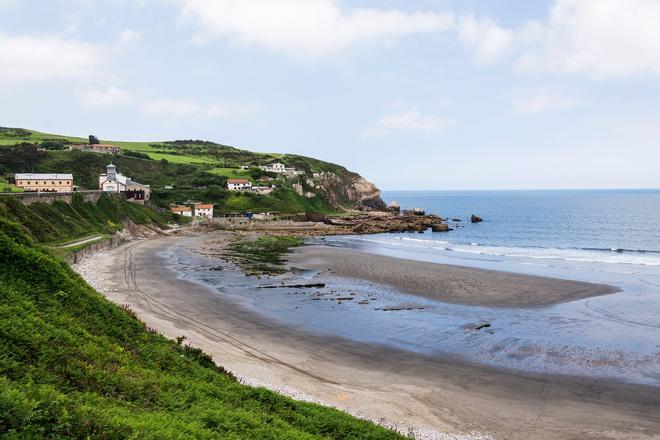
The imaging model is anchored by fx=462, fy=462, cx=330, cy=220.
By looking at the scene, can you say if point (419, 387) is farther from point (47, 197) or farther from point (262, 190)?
point (262, 190)

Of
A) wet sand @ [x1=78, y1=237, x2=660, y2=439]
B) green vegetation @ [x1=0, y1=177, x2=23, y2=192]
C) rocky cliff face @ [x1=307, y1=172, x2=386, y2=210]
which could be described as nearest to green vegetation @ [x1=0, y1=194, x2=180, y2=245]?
green vegetation @ [x1=0, y1=177, x2=23, y2=192]

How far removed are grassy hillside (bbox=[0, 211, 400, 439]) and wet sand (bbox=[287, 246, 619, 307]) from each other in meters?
27.0

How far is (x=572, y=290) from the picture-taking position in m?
43.3

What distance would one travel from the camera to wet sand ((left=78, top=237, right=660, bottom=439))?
17625mm

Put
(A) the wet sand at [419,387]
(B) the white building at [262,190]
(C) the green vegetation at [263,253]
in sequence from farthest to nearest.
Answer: (B) the white building at [262,190]
(C) the green vegetation at [263,253]
(A) the wet sand at [419,387]

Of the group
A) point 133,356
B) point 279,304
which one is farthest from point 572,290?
point 133,356

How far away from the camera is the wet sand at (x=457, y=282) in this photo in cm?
4028

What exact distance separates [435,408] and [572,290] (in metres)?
30.7

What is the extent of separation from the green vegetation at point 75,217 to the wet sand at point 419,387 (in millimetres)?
24352

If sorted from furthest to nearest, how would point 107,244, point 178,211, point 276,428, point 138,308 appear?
point 178,211 < point 107,244 < point 138,308 < point 276,428

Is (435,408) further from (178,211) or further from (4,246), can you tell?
(178,211)

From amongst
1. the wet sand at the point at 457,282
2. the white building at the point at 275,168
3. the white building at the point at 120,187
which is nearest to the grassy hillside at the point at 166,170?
the white building at the point at 275,168

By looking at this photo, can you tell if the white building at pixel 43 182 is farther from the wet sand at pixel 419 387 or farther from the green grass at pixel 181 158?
the wet sand at pixel 419 387

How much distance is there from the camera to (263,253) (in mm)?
68000
